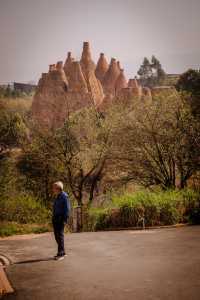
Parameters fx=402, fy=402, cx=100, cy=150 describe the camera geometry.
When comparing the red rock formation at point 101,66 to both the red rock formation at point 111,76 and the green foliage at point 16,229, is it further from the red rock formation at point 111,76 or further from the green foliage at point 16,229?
the green foliage at point 16,229

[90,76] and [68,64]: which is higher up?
[68,64]

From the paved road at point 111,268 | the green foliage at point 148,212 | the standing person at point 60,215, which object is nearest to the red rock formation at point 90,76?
the green foliage at point 148,212

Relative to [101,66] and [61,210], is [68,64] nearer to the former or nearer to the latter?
[101,66]

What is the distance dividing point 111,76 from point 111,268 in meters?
76.5

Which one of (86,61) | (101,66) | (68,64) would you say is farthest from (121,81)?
(68,64)

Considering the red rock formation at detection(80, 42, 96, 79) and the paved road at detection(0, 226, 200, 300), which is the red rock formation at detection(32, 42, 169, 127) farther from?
the paved road at detection(0, 226, 200, 300)

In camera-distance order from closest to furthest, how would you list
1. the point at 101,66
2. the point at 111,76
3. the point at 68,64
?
the point at 68,64, the point at 111,76, the point at 101,66

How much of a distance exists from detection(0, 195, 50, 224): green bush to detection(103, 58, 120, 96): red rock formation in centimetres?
6494

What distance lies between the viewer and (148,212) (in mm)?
13180

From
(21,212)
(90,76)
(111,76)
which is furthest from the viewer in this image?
(111,76)

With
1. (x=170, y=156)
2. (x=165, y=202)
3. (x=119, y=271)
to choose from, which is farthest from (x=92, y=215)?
→ (x=119, y=271)

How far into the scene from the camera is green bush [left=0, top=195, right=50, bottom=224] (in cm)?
1638

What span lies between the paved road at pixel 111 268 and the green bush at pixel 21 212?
17.8 ft

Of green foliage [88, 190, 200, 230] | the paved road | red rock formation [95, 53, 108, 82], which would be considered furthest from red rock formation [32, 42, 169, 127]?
the paved road
